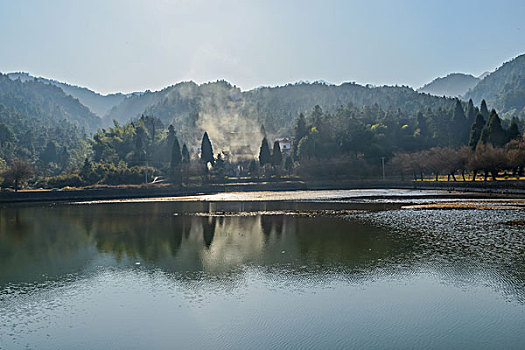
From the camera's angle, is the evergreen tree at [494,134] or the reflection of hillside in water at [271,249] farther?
the evergreen tree at [494,134]

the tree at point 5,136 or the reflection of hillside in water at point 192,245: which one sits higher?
the tree at point 5,136

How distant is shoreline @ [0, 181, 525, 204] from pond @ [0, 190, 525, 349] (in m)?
30.6

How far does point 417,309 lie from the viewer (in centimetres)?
1395

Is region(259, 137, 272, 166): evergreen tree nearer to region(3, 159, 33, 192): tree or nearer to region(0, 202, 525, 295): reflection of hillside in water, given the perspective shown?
region(3, 159, 33, 192): tree

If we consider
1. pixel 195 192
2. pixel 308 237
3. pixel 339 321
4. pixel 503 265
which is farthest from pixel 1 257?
pixel 195 192

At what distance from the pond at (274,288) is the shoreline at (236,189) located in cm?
3060

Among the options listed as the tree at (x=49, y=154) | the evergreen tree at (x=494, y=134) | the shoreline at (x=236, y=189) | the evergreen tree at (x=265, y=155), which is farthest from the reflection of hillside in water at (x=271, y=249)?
the tree at (x=49, y=154)

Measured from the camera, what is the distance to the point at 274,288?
54.5ft

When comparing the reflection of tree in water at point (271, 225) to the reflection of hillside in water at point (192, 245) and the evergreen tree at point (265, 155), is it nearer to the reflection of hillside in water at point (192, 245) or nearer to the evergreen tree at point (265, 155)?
the reflection of hillside in water at point (192, 245)

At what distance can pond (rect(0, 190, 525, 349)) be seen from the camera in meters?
A: 12.3

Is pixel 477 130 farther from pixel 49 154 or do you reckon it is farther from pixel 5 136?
→ pixel 5 136

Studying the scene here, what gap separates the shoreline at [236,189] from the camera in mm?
60378

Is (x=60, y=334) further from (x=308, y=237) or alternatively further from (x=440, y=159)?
(x=440, y=159)

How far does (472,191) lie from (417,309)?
53.7 m
